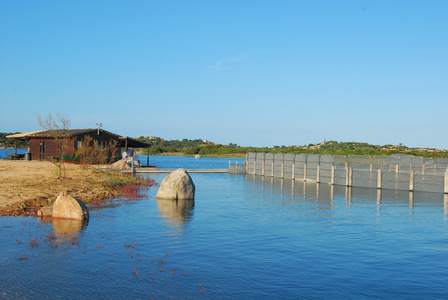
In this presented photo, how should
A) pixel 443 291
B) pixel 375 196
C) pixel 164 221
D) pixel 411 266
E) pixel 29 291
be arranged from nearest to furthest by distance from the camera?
pixel 29 291
pixel 443 291
pixel 411 266
pixel 164 221
pixel 375 196

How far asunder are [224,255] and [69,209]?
8374mm

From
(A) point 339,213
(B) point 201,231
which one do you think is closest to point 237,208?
(A) point 339,213

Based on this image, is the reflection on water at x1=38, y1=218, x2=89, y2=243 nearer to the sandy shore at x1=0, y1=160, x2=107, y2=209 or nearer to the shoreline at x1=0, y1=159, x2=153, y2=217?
the shoreline at x1=0, y1=159, x2=153, y2=217

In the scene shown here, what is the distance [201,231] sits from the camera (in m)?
17.2

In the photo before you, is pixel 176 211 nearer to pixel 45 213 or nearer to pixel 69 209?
pixel 69 209

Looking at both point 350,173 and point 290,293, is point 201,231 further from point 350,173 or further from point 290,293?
point 350,173

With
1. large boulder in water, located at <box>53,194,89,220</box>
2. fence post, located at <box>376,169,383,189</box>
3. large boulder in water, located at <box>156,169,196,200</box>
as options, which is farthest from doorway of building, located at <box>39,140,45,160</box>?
fence post, located at <box>376,169,383,189</box>

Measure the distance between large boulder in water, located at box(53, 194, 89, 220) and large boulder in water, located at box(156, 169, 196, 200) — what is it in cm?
813

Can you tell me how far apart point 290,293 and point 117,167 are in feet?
137

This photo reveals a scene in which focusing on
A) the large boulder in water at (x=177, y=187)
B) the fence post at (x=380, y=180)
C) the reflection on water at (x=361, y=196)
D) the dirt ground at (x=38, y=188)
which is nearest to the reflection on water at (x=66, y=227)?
the dirt ground at (x=38, y=188)

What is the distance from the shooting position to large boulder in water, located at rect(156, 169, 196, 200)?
85.1ft

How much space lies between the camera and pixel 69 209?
18188 mm

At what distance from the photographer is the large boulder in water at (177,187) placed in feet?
85.1

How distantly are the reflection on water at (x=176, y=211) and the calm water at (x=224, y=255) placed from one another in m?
0.05
